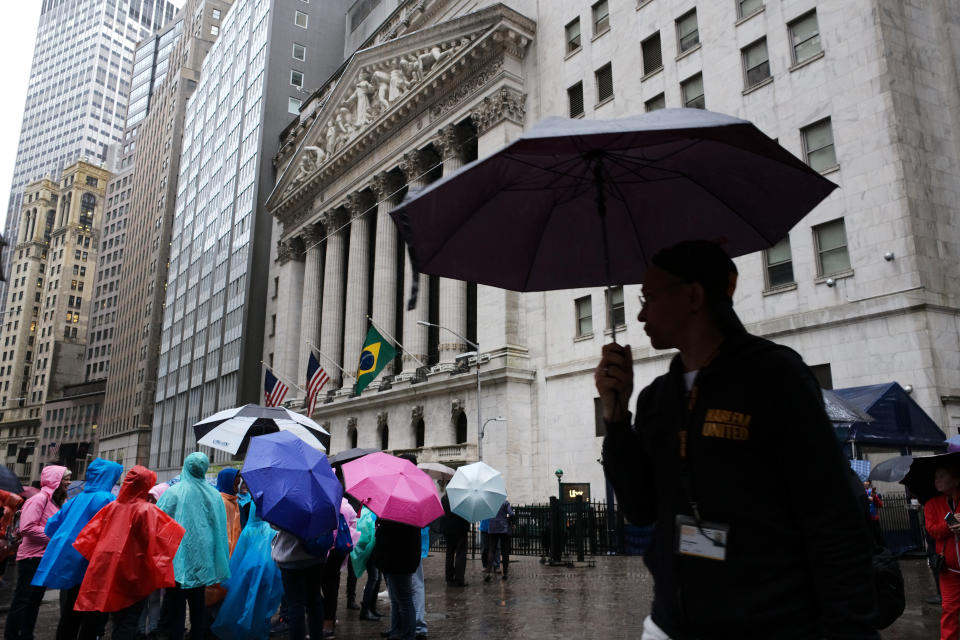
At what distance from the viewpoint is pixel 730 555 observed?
236 centimetres

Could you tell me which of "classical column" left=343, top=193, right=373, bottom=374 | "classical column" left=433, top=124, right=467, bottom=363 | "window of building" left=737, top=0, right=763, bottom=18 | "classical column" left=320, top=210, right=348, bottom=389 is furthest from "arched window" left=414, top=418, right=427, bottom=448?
"window of building" left=737, top=0, right=763, bottom=18

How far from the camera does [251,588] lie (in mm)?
8438

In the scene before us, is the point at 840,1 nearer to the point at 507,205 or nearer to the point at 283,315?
the point at 507,205

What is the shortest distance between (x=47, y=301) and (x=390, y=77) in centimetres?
11681

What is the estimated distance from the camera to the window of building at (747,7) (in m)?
27.4

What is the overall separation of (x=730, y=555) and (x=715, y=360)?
2.27 feet

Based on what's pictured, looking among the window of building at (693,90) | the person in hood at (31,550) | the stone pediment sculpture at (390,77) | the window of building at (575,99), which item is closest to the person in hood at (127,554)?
the person in hood at (31,550)

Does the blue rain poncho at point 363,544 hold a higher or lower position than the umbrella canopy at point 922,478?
lower

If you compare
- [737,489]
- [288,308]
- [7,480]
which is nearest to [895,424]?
[737,489]

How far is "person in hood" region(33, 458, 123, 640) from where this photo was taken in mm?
7250

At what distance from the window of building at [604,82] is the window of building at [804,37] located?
9229mm

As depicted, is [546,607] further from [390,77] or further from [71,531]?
[390,77]

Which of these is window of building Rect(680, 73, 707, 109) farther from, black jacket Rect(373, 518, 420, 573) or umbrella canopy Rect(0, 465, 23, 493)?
umbrella canopy Rect(0, 465, 23, 493)

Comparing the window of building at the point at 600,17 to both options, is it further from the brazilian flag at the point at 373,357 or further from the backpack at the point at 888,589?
the backpack at the point at 888,589
